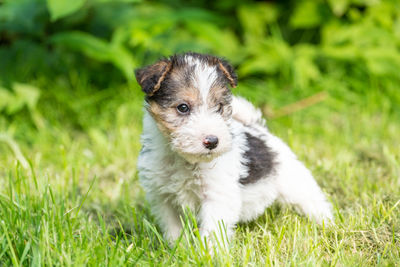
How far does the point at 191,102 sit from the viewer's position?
3.87 meters

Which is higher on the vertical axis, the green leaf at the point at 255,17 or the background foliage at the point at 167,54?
the green leaf at the point at 255,17

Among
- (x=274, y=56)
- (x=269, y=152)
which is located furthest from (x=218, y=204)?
(x=274, y=56)

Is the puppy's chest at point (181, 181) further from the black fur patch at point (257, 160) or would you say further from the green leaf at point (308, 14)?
the green leaf at point (308, 14)

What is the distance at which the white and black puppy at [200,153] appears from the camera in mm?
3773

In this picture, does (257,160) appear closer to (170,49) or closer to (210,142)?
(210,142)

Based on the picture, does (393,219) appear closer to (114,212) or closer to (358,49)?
(114,212)

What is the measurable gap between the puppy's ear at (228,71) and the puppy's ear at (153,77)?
1.38 ft

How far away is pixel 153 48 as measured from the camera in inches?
310

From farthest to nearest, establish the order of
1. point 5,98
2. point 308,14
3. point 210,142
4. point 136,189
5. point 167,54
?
point 308,14 → point 167,54 → point 5,98 → point 136,189 → point 210,142

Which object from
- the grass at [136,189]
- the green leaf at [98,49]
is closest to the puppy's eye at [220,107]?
the grass at [136,189]

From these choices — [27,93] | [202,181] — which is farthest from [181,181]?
[27,93]

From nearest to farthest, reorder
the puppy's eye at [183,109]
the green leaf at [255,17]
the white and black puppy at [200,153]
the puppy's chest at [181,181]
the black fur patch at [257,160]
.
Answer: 1. the white and black puppy at [200,153]
2. the puppy's eye at [183,109]
3. the puppy's chest at [181,181]
4. the black fur patch at [257,160]
5. the green leaf at [255,17]

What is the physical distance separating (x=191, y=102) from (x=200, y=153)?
442 millimetres

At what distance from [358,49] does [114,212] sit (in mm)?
4825
